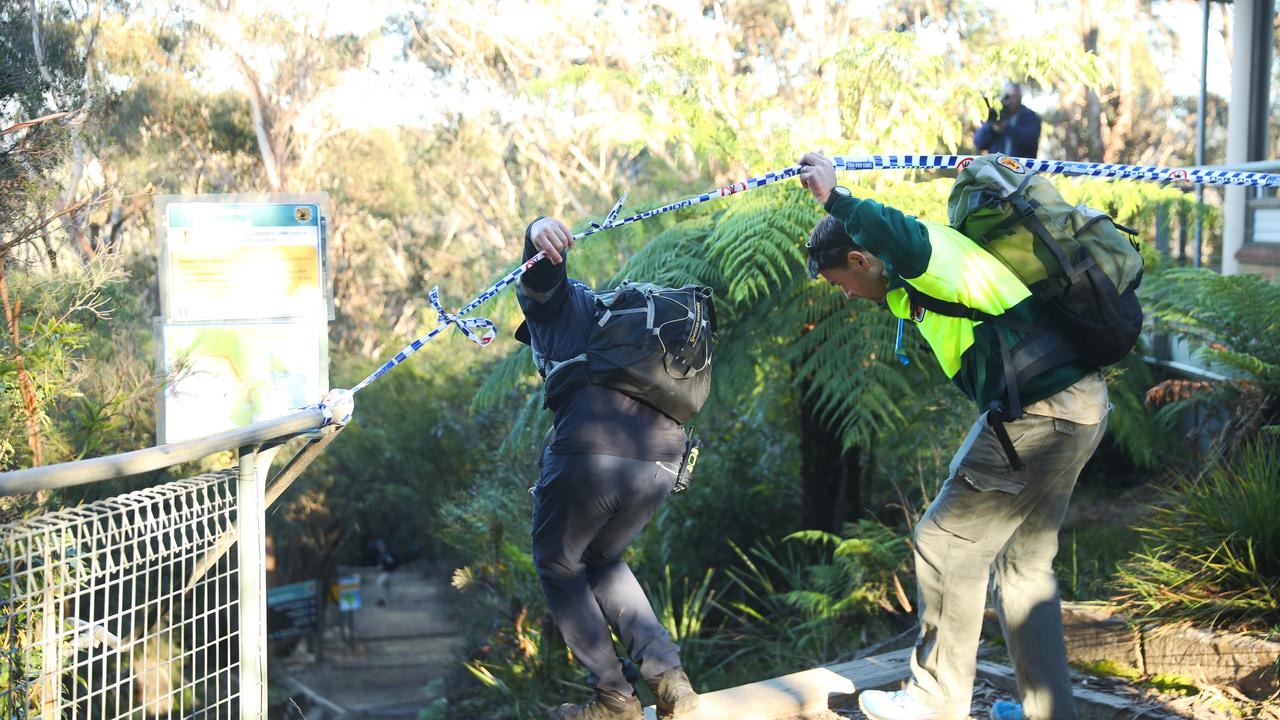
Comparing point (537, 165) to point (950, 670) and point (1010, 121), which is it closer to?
point (1010, 121)

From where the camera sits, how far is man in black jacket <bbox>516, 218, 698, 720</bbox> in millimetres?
3344

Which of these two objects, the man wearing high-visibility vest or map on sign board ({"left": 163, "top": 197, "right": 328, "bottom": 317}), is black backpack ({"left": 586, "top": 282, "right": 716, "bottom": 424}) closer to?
the man wearing high-visibility vest

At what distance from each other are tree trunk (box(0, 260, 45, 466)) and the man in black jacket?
2.51m

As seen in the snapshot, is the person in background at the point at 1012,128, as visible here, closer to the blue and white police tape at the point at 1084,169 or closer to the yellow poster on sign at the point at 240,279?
the blue and white police tape at the point at 1084,169

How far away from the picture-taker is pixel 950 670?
3197mm

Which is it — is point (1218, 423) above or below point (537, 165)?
below

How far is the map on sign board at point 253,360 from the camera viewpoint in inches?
191

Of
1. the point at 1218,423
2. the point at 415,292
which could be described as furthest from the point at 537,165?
the point at 1218,423

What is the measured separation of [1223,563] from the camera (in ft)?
13.5

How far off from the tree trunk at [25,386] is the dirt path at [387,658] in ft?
28.9

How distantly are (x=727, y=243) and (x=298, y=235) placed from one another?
2.17 meters

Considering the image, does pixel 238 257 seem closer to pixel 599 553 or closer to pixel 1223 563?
pixel 599 553

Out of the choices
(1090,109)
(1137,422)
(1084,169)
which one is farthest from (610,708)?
(1090,109)

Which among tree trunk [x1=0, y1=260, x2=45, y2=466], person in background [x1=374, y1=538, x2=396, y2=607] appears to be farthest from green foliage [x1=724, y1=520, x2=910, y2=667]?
person in background [x1=374, y1=538, x2=396, y2=607]
